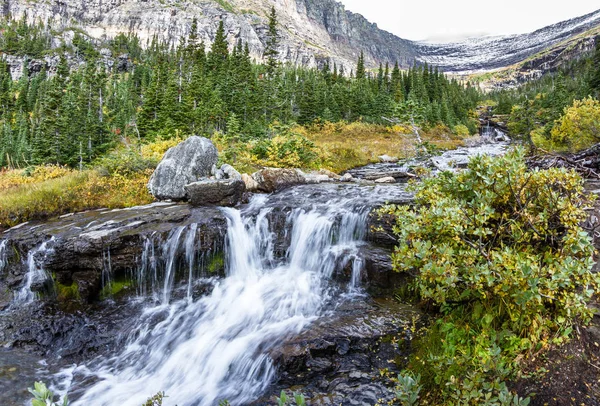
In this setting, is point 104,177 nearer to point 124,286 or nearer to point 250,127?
point 124,286

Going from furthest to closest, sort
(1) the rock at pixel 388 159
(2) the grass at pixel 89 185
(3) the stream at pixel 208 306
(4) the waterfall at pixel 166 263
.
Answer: (1) the rock at pixel 388 159
(2) the grass at pixel 89 185
(4) the waterfall at pixel 166 263
(3) the stream at pixel 208 306

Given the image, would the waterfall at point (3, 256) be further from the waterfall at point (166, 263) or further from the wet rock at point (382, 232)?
the wet rock at point (382, 232)

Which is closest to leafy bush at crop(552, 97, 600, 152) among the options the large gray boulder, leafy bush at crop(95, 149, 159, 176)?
the large gray boulder

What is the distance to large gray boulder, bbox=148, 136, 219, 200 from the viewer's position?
14.3 metres

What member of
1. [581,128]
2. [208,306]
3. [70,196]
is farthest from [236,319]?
[581,128]

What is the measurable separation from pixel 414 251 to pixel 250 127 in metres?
28.8

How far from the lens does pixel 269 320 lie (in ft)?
25.6

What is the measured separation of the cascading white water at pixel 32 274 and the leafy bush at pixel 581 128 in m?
24.5

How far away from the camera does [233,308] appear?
868cm

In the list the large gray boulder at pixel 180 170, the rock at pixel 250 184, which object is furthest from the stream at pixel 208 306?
the rock at pixel 250 184

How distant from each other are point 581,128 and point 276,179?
18686 millimetres

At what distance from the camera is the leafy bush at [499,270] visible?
388 cm

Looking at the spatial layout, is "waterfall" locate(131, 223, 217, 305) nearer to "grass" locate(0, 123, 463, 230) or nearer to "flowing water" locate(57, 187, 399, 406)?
"flowing water" locate(57, 187, 399, 406)

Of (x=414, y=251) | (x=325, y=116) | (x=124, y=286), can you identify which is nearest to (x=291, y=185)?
(x=124, y=286)
